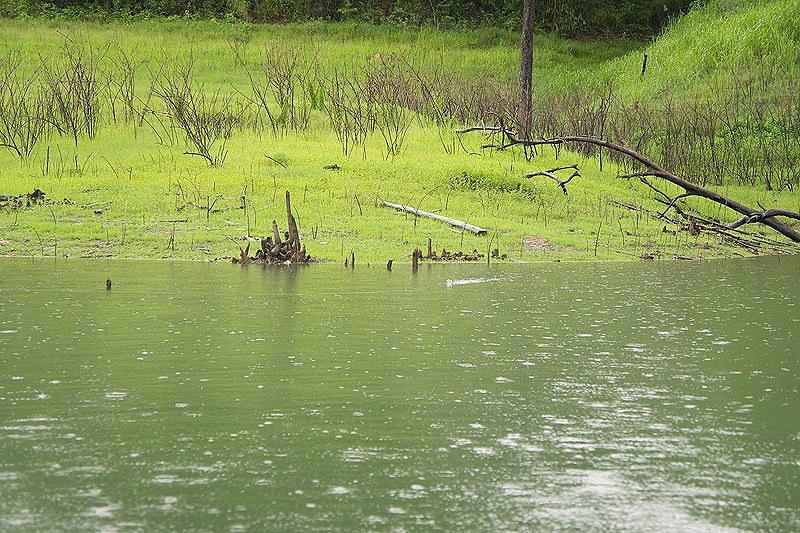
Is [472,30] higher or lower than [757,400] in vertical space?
higher

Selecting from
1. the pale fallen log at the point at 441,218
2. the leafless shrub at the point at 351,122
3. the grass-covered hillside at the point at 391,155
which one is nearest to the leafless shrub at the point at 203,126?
the grass-covered hillside at the point at 391,155

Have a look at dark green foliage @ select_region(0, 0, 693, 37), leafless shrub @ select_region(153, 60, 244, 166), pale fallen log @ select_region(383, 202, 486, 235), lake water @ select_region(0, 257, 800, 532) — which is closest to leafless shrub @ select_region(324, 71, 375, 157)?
leafless shrub @ select_region(153, 60, 244, 166)

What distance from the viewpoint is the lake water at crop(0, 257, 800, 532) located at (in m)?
4.75

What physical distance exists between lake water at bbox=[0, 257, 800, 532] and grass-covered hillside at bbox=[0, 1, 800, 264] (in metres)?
1.86

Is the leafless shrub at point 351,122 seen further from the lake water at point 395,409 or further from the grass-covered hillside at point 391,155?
the lake water at point 395,409

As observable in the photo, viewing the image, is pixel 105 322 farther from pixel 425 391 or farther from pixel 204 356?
pixel 425 391

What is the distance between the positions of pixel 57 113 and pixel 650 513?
1833cm

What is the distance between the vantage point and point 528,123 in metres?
20.1

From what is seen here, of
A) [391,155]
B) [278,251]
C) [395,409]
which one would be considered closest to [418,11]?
[391,155]

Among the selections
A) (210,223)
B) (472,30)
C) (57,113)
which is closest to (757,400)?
(210,223)

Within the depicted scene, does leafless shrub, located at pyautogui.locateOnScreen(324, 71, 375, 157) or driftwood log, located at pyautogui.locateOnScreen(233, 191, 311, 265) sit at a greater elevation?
leafless shrub, located at pyautogui.locateOnScreen(324, 71, 375, 157)

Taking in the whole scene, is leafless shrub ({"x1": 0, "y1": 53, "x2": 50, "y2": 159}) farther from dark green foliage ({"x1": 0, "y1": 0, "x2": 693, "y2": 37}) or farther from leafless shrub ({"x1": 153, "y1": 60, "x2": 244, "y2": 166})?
dark green foliage ({"x1": 0, "y1": 0, "x2": 693, "y2": 37})

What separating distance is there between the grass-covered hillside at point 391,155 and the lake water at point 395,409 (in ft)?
6.10

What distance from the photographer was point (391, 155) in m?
19.0
